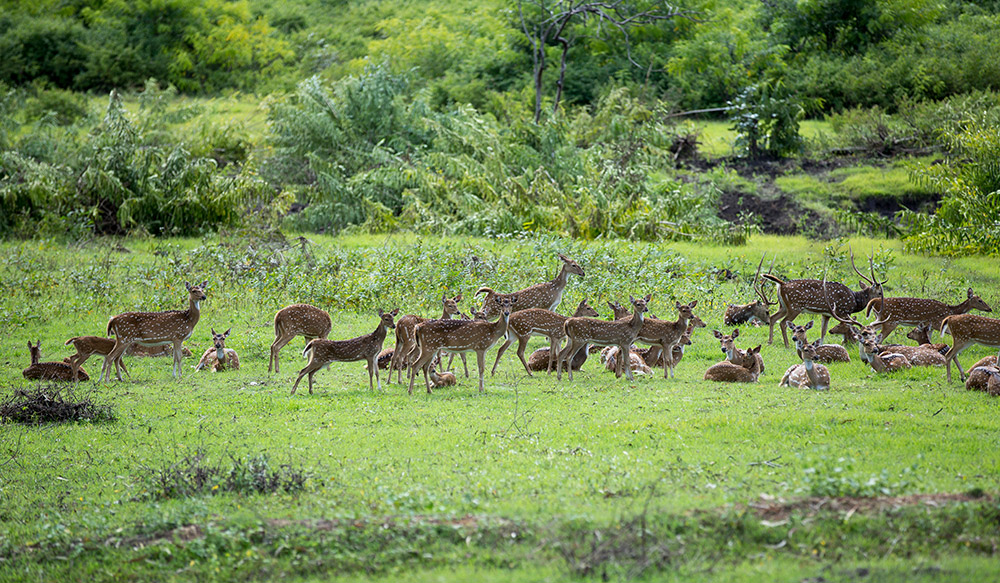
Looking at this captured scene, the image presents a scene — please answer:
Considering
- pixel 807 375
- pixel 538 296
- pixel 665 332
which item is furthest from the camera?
pixel 538 296

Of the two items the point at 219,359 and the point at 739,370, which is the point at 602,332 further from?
the point at 219,359

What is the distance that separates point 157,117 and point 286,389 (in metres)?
22.2

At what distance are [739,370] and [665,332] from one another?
111 cm

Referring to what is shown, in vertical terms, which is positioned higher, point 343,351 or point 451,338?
point 451,338

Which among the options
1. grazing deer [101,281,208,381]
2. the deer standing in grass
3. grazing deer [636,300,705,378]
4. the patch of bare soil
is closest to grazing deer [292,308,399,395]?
the deer standing in grass

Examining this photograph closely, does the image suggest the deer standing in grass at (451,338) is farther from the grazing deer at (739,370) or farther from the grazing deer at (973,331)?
the grazing deer at (973,331)

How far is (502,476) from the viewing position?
8.32 meters

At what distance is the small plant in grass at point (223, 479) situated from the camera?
8.24 metres

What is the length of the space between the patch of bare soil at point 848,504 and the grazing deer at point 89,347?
938 centimetres

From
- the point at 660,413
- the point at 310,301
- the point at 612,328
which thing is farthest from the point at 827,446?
the point at 310,301

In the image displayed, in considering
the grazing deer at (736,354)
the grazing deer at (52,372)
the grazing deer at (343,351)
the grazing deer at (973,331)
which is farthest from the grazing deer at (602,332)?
the grazing deer at (52,372)

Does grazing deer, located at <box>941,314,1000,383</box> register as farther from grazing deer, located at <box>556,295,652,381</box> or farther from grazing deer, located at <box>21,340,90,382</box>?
grazing deer, located at <box>21,340,90,382</box>

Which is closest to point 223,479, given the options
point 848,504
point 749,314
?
point 848,504

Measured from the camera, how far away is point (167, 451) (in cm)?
962
